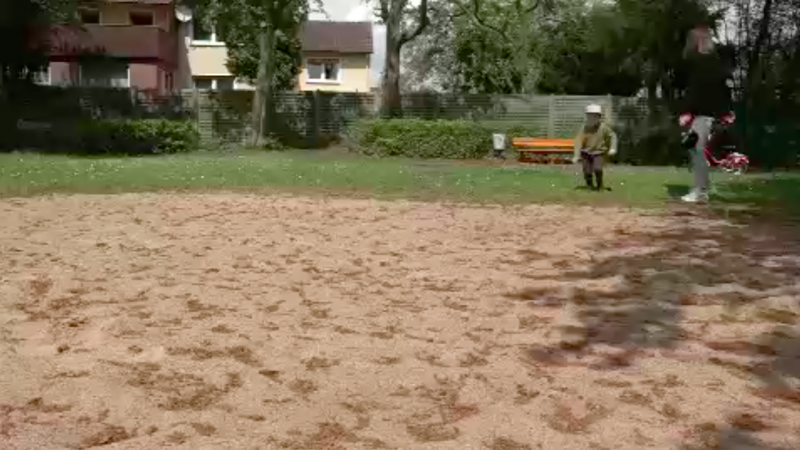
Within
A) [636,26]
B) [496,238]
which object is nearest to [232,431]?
[496,238]

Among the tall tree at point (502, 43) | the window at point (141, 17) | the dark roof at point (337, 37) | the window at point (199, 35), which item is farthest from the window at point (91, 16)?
the tall tree at point (502, 43)

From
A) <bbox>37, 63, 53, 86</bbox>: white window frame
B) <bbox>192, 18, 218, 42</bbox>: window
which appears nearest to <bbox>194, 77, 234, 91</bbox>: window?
<bbox>192, 18, 218, 42</bbox>: window

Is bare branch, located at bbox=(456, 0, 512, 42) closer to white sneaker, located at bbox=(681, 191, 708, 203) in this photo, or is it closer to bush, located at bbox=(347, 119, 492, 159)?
bush, located at bbox=(347, 119, 492, 159)

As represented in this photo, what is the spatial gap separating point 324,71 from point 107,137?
3530 centimetres

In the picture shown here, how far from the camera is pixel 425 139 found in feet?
89.4

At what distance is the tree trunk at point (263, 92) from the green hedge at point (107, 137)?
274cm

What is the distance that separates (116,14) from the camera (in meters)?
47.1

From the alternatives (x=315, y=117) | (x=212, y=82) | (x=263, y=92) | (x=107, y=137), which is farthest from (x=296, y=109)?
(x=212, y=82)

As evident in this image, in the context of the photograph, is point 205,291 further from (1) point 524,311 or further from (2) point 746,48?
(2) point 746,48

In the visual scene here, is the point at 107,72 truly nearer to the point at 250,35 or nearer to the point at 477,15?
the point at 250,35

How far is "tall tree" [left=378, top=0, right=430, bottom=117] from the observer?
30000 millimetres

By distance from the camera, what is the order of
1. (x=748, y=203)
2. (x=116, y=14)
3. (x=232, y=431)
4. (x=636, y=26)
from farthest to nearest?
(x=116, y=14)
(x=636, y=26)
(x=748, y=203)
(x=232, y=431)

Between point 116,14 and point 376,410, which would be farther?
point 116,14

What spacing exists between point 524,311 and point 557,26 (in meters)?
36.6
